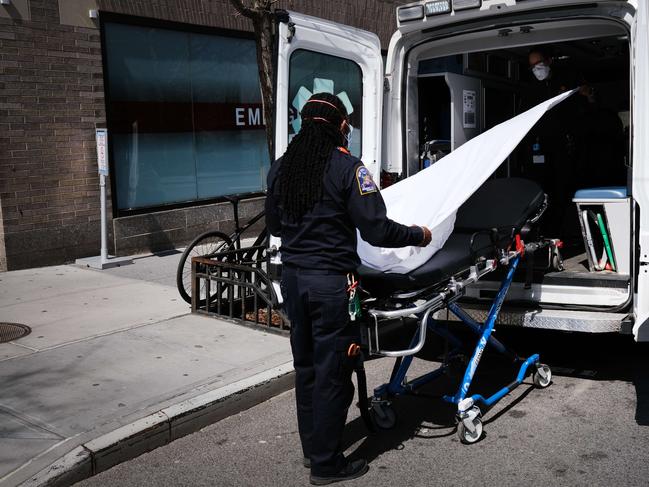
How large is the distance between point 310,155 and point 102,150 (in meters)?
5.79

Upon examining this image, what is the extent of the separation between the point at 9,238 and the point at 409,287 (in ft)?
20.5

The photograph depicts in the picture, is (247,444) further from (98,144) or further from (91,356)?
(98,144)

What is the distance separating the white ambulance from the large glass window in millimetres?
4756

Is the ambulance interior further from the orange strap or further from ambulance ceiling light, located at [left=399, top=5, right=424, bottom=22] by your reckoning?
the orange strap

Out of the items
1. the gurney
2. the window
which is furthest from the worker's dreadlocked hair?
the window

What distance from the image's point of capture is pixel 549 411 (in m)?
4.86

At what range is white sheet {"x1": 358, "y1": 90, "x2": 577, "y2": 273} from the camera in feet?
14.0

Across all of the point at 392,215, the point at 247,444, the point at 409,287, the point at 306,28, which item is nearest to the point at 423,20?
the point at 306,28

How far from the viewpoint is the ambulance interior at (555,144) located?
5453mm

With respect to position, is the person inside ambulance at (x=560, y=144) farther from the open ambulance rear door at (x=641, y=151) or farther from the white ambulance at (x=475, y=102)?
the open ambulance rear door at (x=641, y=151)

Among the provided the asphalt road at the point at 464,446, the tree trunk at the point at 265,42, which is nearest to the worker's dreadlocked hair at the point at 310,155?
the asphalt road at the point at 464,446

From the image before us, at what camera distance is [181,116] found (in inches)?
421

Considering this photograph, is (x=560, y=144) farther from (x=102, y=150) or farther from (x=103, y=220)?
(x=103, y=220)

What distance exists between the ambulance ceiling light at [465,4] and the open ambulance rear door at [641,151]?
109 centimetres
